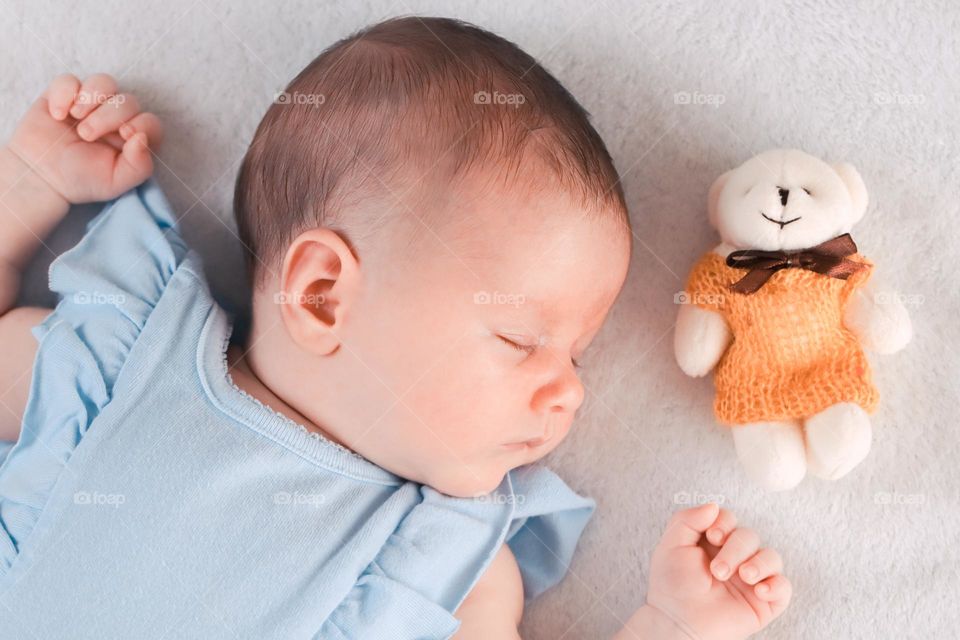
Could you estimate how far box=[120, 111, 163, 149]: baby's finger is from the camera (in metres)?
1.56

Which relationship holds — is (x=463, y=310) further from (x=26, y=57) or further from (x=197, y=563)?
(x=26, y=57)

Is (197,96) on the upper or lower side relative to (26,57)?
lower

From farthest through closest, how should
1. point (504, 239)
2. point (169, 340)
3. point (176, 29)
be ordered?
point (176, 29), point (169, 340), point (504, 239)

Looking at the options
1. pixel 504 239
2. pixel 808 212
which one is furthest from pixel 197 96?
pixel 808 212

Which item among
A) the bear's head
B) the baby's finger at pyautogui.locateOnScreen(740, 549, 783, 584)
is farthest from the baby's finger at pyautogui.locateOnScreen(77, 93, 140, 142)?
the baby's finger at pyautogui.locateOnScreen(740, 549, 783, 584)

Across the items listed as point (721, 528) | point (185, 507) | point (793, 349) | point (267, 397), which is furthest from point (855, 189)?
point (185, 507)

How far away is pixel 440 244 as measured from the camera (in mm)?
1276

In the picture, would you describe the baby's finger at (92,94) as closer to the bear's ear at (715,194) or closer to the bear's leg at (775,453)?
the bear's ear at (715,194)

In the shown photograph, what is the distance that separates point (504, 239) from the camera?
1280mm

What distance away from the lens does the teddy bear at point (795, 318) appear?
1358mm

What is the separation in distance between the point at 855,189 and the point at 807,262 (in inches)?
5.8

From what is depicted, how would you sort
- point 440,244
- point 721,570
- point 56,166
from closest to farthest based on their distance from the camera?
1. point 440,244
2. point 721,570
3. point 56,166

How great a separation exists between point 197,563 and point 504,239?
61cm

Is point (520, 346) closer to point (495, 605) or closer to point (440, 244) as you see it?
point (440, 244)
